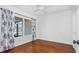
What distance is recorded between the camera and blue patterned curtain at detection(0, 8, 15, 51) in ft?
7.32

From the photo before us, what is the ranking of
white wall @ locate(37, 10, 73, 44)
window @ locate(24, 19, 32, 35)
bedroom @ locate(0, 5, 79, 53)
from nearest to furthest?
bedroom @ locate(0, 5, 79, 53) < white wall @ locate(37, 10, 73, 44) < window @ locate(24, 19, 32, 35)

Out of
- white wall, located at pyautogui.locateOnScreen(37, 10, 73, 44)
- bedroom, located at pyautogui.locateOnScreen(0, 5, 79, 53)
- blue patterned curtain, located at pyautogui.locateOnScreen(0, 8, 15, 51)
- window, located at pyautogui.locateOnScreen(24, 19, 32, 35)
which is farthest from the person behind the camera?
window, located at pyautogui.locateOnScreen(24, 19, 32, 35)

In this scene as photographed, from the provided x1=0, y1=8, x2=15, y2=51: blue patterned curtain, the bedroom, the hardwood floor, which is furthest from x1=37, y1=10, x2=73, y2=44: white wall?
x1=0, y1=8, x2=15, y2=51: blue patterned curtain

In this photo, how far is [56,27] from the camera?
3.83 meters

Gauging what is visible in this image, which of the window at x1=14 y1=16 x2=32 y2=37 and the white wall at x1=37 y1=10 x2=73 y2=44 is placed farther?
the white wall at x1=37 y1=10 x2=73 y2=44

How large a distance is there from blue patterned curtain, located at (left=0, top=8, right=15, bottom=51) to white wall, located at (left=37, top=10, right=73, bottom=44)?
2.13 metres

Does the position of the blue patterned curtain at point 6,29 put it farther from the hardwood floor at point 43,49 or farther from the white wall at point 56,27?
the white wall at point 56,27

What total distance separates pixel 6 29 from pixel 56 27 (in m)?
2.62

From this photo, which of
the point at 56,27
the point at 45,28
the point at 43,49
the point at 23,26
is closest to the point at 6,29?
the point at 23,26

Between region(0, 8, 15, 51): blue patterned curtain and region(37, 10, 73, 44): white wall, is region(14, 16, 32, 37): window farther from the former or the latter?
region(37, 10, 73, 44): white wall

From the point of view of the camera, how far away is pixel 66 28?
3.45m
